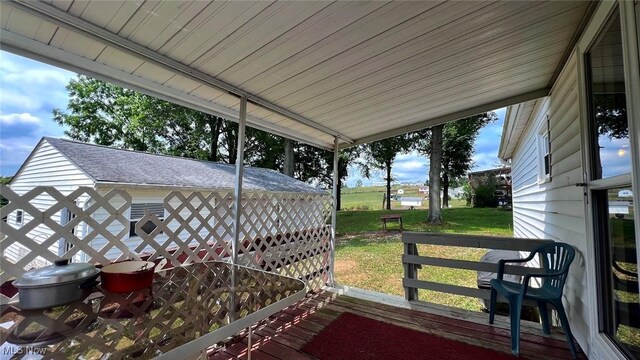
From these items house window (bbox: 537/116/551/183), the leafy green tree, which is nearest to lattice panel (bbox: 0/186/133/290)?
house window (bbox: 537/116/551/183)

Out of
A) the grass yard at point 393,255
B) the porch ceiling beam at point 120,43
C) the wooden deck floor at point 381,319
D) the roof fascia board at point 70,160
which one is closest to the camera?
the porch ceiling beam at point 120,43

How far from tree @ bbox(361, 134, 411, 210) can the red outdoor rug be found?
12.2 m

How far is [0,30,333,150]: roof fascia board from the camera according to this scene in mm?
1390

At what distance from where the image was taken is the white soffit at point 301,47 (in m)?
1.34

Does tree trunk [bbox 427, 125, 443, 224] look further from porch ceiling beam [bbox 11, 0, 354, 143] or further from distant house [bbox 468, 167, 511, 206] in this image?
porch ceiling beam [bbox 11, 0, 354, 143]

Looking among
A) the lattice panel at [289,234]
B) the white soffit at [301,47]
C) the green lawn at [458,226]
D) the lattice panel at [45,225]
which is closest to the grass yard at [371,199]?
the green lawn at [458,226]

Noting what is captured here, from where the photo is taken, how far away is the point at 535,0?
1505 millimetres

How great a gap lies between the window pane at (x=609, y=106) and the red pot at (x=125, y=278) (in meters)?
2.44

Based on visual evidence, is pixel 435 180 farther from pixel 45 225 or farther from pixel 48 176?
pixel 48 176

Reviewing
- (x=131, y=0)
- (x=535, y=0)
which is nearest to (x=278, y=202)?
(x=131, y=0)

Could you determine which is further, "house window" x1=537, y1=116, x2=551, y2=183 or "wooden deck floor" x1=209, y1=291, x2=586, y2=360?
"house window" x1=537, y1=116, x2=551, y2=183

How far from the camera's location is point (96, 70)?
172 cm

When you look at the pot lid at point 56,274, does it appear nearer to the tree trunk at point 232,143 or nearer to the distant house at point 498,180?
the tree trunk at point 232,143

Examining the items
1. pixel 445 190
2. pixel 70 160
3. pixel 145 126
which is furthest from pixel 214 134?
pixel 445 190
